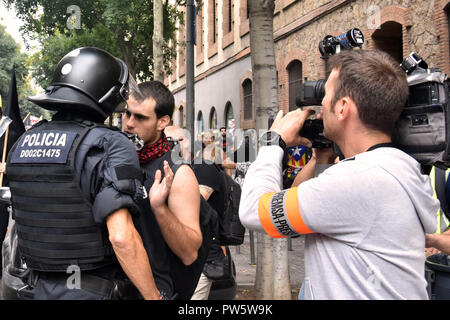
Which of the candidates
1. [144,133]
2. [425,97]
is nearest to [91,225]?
[144,133]

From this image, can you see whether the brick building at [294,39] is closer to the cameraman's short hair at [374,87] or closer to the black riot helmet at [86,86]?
the black riot helmet at [86,86]

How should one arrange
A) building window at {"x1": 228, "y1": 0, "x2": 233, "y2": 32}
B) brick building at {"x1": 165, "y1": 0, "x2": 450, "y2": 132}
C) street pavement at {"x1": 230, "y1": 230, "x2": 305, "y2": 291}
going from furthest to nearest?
1. building window at {"x1": 228, "y1": 0, "x2": 233, "y2": 32}
2. brick building at {"x1": 165, "y1": 0, "x2": 450, "y2": 132}
3. street pavement at {"x1": 230, "y1": 230, "x2": 305, "y2": 291}

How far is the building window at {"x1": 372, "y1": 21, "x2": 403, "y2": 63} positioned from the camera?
1116 cm

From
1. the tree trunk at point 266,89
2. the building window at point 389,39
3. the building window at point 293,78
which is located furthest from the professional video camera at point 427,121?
the building window at point 293,78

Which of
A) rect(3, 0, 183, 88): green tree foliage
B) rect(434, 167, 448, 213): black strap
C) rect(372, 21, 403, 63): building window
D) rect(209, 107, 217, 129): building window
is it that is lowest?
rect(434, 167, 448, 213): black strap

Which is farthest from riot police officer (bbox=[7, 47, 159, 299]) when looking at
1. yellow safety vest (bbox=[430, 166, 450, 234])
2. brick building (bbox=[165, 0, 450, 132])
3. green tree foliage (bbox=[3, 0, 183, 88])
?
green tree foliage (bbox=[3, 0, 183, 88])

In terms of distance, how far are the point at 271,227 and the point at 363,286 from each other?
367 mm

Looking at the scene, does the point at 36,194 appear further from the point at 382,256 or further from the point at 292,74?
the point at 292,74

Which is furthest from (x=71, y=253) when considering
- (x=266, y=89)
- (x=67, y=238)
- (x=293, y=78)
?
(x=293, y=78)

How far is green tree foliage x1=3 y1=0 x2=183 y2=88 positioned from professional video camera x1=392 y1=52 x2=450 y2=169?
39.6ft

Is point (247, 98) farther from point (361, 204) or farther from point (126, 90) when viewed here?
Answer: point (361, 204)

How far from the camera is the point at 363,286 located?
1.66m

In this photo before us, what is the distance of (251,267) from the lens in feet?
26.2

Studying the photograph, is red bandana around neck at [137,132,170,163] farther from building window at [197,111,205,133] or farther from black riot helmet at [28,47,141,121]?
building window at [197,111,205,133]
